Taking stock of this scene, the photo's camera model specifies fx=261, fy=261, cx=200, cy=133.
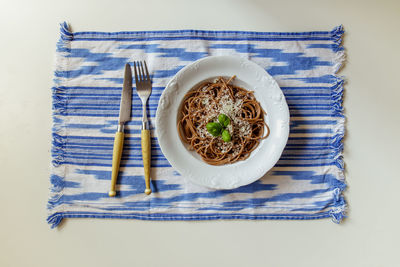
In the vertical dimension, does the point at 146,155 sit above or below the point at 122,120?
below

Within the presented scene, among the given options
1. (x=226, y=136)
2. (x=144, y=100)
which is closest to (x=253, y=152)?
(x=226, y=136)

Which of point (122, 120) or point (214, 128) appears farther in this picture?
point (122, 120)

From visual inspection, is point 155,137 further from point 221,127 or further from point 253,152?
point 253,152

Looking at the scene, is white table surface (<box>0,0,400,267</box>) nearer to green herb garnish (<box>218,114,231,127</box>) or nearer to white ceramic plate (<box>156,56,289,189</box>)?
white ceramic plate (<box>156,56,289,189</box>)

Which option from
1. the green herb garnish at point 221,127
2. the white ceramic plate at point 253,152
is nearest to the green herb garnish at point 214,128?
the green herb garnish at point 221,127

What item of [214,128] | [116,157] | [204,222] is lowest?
[204,222]

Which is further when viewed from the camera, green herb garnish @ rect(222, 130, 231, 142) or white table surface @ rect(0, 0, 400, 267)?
white table surface @ rect(0, 0, 400, 267)

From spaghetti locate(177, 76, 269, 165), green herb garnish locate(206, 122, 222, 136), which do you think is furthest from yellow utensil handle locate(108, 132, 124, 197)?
green herb garnish locate(206, 122, 222, 136)
